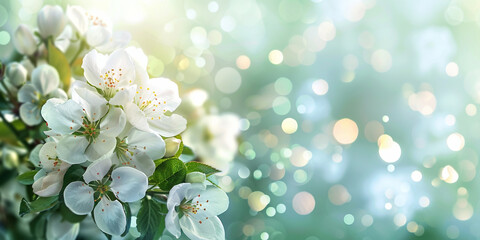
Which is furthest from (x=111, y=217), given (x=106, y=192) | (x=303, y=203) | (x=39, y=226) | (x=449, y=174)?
(x=449, y=174)

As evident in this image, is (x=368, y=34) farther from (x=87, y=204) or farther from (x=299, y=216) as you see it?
(x=87, y=204)

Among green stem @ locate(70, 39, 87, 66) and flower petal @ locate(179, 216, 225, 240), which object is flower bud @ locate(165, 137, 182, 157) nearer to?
flower petal @ locate(179, 216, 225, 240)

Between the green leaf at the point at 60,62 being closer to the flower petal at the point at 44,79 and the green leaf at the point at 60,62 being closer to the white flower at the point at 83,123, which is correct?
the flower petal at the point at 44,79

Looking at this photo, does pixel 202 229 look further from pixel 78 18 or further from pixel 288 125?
pixel 288 125

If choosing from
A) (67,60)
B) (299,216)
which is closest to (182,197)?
(67,60)

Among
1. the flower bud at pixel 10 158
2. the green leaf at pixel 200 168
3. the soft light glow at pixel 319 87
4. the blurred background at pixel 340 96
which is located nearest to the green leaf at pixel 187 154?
the green leaf at pixel 200 168

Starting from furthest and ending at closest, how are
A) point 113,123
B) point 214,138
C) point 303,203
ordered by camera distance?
point 303,203 → point 214,138 → point 113,123

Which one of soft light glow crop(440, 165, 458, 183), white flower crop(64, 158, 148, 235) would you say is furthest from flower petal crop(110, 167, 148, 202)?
soft light glow crop(440, 165, 458, 183)
